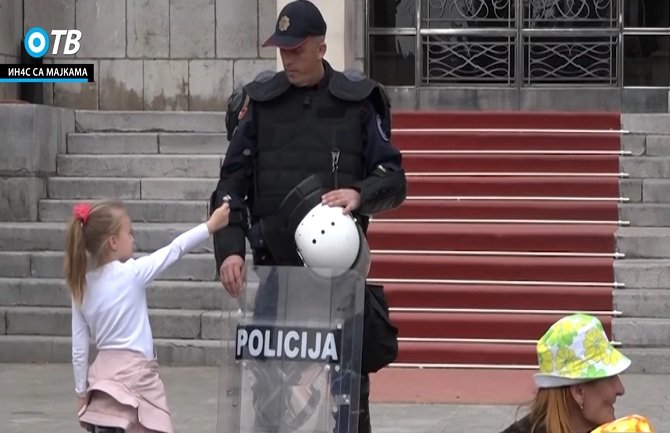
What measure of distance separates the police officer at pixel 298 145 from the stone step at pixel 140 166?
6504 millimetres

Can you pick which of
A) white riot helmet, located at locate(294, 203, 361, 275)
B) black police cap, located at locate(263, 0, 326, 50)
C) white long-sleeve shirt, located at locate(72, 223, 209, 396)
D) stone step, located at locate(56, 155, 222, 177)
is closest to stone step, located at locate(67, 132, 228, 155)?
stone step, located at locate(56, 155, 222, 177)

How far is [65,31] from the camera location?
567 inches

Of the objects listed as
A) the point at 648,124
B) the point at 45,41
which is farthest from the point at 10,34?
the point at 648,124

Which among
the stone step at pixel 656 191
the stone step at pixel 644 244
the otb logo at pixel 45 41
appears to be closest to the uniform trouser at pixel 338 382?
the stone step at pixel 644 244

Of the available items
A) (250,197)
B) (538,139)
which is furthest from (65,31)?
(250,197)

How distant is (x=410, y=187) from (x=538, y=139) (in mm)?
1308

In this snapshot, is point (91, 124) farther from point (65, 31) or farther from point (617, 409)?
point (617, 409)

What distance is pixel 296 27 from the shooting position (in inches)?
216

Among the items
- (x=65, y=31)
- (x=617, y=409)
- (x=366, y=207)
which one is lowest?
(x=617, y=409)

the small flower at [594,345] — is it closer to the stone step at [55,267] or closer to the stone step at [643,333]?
the stone step at [643,333]

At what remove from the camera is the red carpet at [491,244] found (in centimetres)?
1001

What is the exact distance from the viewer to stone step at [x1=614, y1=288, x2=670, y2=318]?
33.2ft

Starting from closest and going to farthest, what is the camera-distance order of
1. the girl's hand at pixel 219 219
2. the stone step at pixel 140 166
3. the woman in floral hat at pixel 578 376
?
the woman in floral hat at pixel 578 376 → the girl's hand at pixel 219 219 → the stone step at pixel 140 166

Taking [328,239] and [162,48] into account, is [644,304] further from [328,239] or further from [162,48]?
[162,48]
